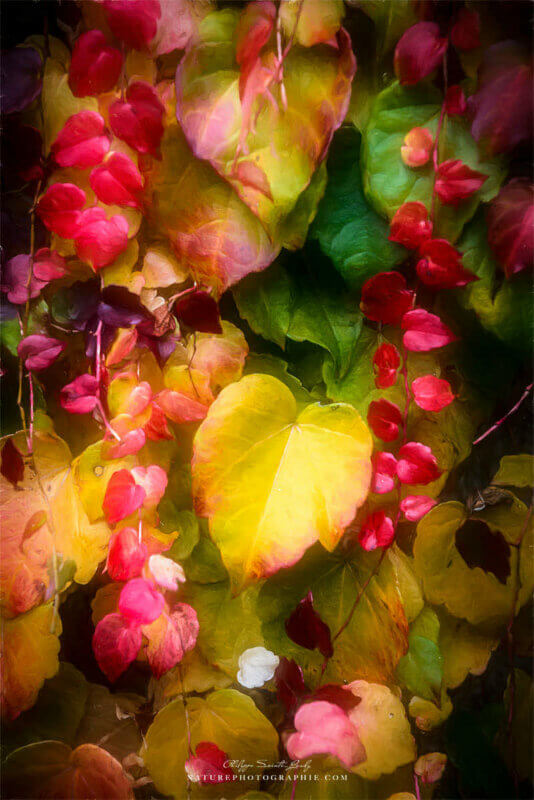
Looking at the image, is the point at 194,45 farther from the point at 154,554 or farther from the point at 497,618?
the point at 497,618

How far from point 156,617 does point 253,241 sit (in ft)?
1.37

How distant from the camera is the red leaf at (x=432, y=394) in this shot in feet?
A: 1.92

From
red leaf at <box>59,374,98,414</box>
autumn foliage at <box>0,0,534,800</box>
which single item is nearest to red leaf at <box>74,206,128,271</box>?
autumn foliage at <box>0,0,534,800</box>

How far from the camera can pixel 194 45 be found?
1.79 feet

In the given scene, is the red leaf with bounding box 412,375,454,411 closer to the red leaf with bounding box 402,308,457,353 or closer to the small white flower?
the red leaf with bounding box 402,308,457,353

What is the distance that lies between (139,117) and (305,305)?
0.85 feet

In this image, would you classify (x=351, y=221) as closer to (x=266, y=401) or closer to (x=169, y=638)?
(x=266, y=401)

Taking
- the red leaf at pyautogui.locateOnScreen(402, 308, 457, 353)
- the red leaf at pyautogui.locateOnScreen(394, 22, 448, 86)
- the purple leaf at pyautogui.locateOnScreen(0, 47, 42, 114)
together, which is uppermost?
the red leaf at pyautogui.locateOnScreen(394, 22, 448, 86)

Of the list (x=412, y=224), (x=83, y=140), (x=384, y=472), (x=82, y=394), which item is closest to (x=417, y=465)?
(x=384, y=472)

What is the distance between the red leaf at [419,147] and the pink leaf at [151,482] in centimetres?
42

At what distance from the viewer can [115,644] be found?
60cm

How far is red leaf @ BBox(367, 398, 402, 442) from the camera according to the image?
0.59 metres

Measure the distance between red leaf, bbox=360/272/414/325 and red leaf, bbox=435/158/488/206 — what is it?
93mm

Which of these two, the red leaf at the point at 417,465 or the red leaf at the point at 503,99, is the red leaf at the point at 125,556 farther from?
the red leaf at the point at 503,99
